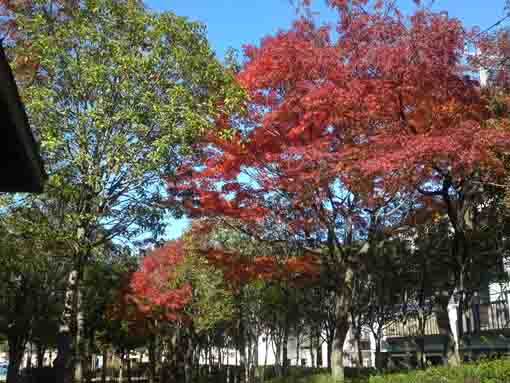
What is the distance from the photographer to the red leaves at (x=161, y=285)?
30219 millimetres

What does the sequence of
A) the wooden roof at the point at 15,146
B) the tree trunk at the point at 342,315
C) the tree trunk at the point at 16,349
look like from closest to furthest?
the wooden roof at the point at 15,146, the tree trunk at the point at 342,315, the tree trunk at the point at 16,349

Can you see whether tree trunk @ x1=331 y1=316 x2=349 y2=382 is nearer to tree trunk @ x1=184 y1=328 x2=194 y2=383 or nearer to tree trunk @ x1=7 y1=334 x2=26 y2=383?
tree trunk @ x1=7 y1=334 x2=26 y2=383

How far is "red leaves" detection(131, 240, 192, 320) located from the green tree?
1518 centimetres

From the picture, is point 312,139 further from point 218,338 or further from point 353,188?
point 218,338

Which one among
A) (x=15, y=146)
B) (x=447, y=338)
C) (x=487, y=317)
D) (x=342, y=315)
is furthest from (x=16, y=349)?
(x=15, y=146)

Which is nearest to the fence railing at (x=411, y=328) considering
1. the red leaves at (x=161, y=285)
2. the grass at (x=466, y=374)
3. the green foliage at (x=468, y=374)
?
the red leaves at (x=161, y=285)

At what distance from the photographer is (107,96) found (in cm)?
1384

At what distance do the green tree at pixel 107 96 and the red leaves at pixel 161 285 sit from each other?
15.2m

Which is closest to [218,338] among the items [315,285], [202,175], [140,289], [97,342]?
[97,342]

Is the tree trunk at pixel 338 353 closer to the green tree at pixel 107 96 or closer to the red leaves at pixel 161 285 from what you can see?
the green tree at pixel 107 96

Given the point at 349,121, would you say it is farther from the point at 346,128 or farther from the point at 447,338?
the point at 447,338

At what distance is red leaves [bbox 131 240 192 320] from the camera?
30.2 meters

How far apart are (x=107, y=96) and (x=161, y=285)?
1874 centimetres

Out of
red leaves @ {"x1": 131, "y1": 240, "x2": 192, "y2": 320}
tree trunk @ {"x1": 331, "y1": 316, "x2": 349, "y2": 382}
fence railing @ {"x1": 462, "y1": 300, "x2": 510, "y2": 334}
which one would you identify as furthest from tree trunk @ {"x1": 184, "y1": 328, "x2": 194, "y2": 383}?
tree trunk @ {"x1": 331, "y1": 316, "x2": 349, "y2": 382}
